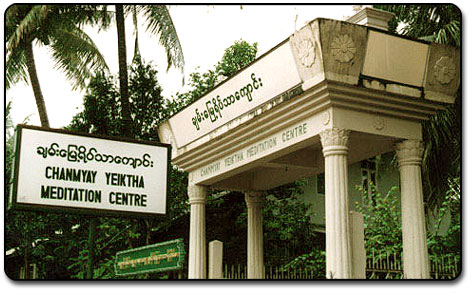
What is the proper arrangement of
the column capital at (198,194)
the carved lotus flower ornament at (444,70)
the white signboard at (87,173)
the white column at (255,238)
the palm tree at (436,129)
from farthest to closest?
the palm tree at (436,129) < the white column at (255,238) < the column capital at (198,194) < the carved lotus flower ornament at (444,70) < the white signboard at (87,173)

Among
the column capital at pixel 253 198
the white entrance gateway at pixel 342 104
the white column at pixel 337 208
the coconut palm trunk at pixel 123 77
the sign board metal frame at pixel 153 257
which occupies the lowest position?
the sign board metal frame at pixel 153 257

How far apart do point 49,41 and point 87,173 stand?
38.1 ft

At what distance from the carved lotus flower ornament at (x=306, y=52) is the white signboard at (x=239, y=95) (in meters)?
0.28

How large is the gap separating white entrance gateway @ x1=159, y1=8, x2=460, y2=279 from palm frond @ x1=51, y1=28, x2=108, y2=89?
10.4 m

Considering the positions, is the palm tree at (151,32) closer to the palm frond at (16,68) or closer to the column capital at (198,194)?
the palm frond at (16,68)

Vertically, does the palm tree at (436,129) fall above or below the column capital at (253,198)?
above

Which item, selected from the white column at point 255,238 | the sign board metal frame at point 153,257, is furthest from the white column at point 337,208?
the white column at point 255,238

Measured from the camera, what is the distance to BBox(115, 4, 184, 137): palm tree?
1777cm

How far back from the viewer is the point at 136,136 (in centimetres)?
1862

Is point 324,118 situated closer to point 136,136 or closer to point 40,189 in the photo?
point 40,189

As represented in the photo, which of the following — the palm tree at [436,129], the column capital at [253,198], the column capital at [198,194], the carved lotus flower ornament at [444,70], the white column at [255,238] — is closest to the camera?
the carved lotus flower ornament at [444,70]

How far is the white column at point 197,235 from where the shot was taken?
12055 mm

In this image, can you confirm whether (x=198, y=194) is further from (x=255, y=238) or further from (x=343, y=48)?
A: (x=343, y=48)

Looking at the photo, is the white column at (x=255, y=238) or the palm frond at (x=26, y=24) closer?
the white column at (x=255, y=238)
